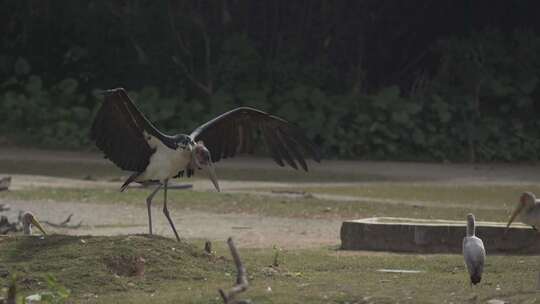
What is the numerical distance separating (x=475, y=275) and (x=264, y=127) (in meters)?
3.78

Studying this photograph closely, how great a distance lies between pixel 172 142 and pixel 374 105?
13.1m

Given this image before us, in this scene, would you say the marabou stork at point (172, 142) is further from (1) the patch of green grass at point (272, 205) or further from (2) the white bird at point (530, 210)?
(1) the patch of green grass at point (272, 205)

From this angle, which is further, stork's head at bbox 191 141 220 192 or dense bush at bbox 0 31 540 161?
dense bush at bbox 0 31 540 161

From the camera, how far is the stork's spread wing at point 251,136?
1153cm

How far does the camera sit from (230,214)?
1536cm

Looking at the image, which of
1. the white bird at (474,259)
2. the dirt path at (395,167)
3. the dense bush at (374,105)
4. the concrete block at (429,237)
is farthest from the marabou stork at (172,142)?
the dense bush at (374,105)

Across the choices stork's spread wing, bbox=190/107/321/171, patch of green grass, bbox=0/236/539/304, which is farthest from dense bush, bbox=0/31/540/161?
patch of green grass, bbox=0/236/539/304

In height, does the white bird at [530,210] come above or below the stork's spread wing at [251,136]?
below

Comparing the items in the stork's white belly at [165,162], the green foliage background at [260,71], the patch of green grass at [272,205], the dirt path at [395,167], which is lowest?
the patch of green grass at [272,205]

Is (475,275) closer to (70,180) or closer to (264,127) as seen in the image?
(264,127)

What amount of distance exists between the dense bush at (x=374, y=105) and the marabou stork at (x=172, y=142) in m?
10.9

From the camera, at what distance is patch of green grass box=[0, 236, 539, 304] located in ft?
27.0

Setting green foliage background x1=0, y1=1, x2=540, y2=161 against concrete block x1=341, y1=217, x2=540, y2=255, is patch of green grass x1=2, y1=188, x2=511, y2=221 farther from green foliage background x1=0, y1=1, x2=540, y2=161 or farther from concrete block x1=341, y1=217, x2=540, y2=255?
green foliage background x1=0, y1=1, x2=540, y2=161

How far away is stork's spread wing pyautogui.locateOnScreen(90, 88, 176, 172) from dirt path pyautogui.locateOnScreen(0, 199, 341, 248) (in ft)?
5.86
